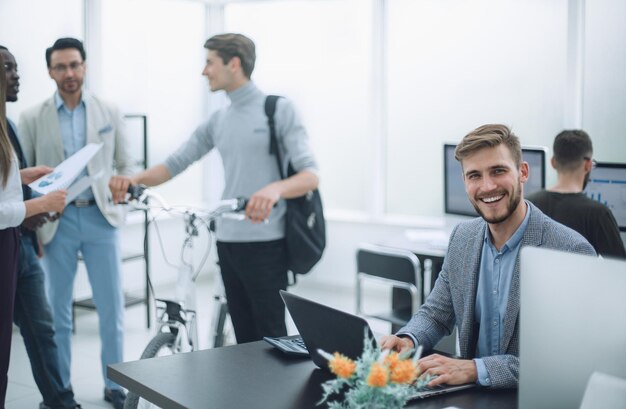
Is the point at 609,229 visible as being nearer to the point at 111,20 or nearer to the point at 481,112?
the point at 481,112

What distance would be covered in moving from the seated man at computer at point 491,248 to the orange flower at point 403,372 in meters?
0.69

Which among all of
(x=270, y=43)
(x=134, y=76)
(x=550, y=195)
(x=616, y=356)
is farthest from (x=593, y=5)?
(x=616, y=356)

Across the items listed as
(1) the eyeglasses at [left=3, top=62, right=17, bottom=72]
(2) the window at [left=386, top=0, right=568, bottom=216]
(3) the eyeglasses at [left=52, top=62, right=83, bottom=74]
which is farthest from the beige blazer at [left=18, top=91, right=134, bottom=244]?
(2) the window at [left=386, top=0, right=568, bottom=216]

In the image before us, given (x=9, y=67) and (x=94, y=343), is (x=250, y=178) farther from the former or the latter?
(x=94, y=343)

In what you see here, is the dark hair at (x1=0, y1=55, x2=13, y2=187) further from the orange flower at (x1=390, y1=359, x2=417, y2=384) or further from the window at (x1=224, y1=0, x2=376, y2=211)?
the window at (x1=224, y1=0, x2=376, y2=211)

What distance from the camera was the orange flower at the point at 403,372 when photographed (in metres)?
1.37

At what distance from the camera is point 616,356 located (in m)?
1.34

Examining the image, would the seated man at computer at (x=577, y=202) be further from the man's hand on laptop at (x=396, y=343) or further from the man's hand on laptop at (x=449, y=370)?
the man's hand on laptop at (x=449, y=370)

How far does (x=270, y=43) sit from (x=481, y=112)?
6.45 feet

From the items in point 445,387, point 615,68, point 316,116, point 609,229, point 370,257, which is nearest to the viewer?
point 445,387

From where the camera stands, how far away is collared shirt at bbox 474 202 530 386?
6.98 ft

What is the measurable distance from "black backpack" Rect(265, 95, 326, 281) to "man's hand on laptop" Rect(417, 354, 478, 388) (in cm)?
155

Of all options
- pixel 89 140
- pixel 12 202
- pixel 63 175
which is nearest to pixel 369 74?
pixel 89 140

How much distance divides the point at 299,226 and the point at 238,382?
5.15 feet
